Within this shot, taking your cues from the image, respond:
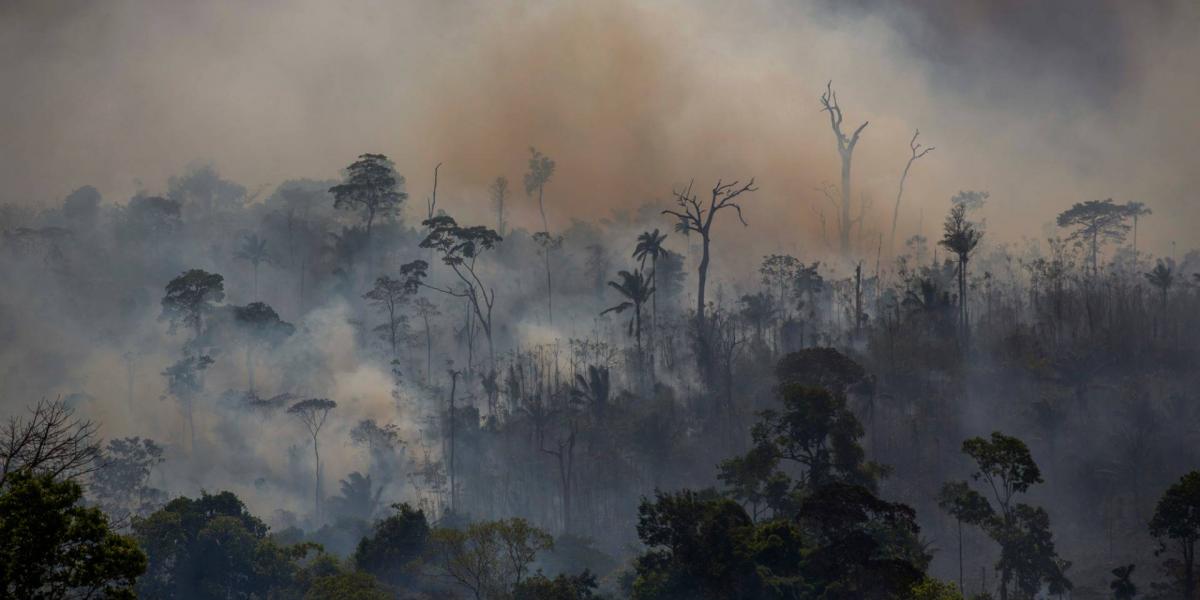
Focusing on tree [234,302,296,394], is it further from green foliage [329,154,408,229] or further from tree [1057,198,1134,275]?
tree [1057,198,1134,275]

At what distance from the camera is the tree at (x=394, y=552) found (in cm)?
6538

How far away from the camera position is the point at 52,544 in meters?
24.5

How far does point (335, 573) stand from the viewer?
6297 centimetres

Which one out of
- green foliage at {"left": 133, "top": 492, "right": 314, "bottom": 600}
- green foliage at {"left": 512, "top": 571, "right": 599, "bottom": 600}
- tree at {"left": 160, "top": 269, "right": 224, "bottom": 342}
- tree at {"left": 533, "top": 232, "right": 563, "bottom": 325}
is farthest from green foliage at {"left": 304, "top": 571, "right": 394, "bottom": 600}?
tree at {"left": 533, "top": 232, "right": 563, "bottom": 325}

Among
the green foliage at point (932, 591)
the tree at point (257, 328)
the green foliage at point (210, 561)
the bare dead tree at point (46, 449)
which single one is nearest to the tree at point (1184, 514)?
the green foliage at point (932, 591)

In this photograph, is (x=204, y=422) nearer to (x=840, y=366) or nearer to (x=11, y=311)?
(x=11, y=311)

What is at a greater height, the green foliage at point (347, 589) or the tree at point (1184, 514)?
the tree at point (1184, 514)

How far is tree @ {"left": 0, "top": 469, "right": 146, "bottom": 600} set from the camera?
79.5 feet

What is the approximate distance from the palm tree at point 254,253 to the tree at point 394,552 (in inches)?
3039

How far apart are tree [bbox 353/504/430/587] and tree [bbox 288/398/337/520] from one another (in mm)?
38110

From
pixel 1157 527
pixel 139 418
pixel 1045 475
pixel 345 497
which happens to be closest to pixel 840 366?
pixel 1045 475

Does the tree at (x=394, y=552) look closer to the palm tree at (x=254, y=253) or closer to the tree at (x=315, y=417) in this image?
the tree at (x=315, y=417)

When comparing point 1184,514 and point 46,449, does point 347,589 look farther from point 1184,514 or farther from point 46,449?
point 1184,514

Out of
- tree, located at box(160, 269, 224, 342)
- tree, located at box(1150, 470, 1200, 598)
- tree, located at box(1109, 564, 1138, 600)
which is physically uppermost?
tree, located at box(160, 269, 224, 342)
